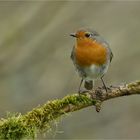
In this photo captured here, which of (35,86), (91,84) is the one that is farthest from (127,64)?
(91,84)

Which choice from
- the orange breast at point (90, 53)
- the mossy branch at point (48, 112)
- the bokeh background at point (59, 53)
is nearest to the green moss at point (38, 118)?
the mossy branch at point (48, 112)

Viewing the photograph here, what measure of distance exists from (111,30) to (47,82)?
1.49 metres

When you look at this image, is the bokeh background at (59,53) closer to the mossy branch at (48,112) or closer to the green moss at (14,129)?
the mossy branch at (48,112)

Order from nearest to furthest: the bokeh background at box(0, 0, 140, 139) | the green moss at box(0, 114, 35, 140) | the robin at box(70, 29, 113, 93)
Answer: the green moss at box(0, 114, 35, 140), the robin at box(70, 29, 113, 93), the bokeh background at box(0, 0, 140, 139)

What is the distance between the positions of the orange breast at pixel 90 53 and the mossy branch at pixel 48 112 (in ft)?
3.67

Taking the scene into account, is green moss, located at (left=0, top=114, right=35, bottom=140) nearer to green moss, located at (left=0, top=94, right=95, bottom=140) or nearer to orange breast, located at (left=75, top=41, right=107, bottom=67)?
green moss, located at (left=0, top=94, right=95, bottom=140)

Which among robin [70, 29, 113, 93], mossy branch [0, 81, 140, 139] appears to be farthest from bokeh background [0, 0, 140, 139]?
mossy branch [0, 81, 140, 139]

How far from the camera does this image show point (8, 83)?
958cm

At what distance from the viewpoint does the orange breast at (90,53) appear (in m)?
6.27

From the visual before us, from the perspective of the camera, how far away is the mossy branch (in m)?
4.73

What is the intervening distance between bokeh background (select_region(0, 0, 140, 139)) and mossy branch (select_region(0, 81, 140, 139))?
3.62 metres

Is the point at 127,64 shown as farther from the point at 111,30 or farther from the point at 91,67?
the point at 91,67

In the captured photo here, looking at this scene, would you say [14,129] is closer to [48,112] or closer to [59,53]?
[48,112]

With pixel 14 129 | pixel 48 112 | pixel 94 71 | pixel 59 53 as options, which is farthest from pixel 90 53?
pixel 59 53
